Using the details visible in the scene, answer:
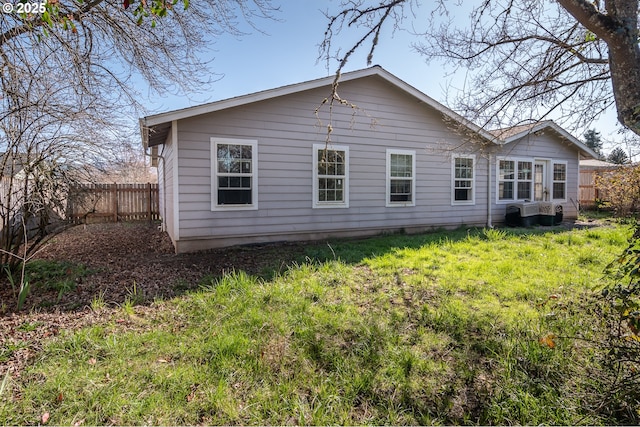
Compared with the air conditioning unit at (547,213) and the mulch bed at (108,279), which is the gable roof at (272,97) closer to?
the mulch bed at (108,279)

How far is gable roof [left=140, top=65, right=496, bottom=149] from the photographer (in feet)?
20.4

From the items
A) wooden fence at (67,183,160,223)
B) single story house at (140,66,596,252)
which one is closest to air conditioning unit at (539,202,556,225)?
Result: single story house at (140,66,596,252)

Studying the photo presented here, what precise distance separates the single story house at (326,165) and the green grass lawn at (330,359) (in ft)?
9.57

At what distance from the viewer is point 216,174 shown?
7039mm

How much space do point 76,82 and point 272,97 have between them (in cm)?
362

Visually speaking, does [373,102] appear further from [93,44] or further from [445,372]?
[445,372]

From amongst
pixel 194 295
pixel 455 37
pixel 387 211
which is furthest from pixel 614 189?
pixel 194 295

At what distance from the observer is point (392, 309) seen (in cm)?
384

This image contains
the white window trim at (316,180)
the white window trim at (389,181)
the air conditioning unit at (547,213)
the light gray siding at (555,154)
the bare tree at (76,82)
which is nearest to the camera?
the bare tree at (76,82)

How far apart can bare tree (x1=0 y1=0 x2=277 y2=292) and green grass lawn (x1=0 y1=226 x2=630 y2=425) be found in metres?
2.28

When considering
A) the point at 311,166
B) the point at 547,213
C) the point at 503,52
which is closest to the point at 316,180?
the point at 311,166

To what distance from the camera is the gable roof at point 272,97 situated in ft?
20.4

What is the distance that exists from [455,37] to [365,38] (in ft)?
8.25

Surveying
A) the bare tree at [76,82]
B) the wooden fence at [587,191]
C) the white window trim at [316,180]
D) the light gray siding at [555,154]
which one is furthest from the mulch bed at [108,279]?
the wooden fence at [587,191]
